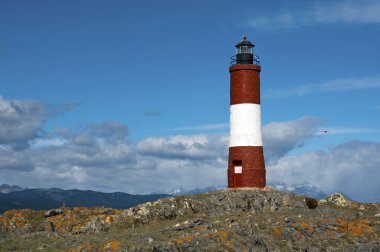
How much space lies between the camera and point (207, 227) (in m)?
36.2

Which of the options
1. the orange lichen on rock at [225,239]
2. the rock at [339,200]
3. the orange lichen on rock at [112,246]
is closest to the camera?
the orange lichen on rock at [112,246]

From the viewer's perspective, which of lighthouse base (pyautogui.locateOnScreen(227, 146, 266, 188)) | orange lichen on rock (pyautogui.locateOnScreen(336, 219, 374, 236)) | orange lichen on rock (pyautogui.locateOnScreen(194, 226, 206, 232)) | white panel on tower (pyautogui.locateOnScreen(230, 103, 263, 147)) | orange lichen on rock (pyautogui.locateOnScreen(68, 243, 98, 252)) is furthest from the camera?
lighthouse base (pyautogui.locateOnScreen(227, 146, 266, 188))

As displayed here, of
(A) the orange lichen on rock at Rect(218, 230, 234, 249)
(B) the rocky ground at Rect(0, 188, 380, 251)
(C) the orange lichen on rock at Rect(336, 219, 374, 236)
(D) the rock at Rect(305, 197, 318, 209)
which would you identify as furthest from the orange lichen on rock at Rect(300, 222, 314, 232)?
(D) the rock at Rect(305, 197, 318, 209)

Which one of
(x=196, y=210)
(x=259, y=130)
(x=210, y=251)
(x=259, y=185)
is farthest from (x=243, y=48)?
(x=210, y=251)

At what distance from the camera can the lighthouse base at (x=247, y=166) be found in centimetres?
5359

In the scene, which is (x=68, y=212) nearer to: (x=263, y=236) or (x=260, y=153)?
(x=260, y=153)

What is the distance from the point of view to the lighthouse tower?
175 feet

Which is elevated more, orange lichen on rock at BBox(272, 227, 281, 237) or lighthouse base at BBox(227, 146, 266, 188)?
lighthouse base at BBox(227, 146, 266, 188)

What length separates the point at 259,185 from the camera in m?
54.2

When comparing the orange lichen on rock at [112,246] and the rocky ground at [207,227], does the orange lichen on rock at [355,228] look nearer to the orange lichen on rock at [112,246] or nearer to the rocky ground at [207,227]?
the rocky ground at [207,227]

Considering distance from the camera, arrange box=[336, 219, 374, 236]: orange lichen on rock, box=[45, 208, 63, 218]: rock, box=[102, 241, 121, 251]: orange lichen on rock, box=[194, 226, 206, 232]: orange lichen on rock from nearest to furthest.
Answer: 1. box=[102, 241, 121, 251]: orange lichen on rock
2. box=[194, 226, 206, 232]: orange lichen on rock
3. box=[336, 219, 374, 236]: orange lichen on rock
4. box=[45, 208, 63, 218]: rock

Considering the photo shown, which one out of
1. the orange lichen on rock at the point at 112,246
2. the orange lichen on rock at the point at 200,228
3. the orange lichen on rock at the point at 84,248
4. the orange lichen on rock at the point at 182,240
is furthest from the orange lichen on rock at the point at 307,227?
the orange lichen on rock at the point at 84,248

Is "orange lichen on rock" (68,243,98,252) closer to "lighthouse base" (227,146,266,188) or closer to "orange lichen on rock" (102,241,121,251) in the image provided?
"orange lichen on rock" (102,241,121,251)

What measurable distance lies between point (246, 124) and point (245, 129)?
0.53m
